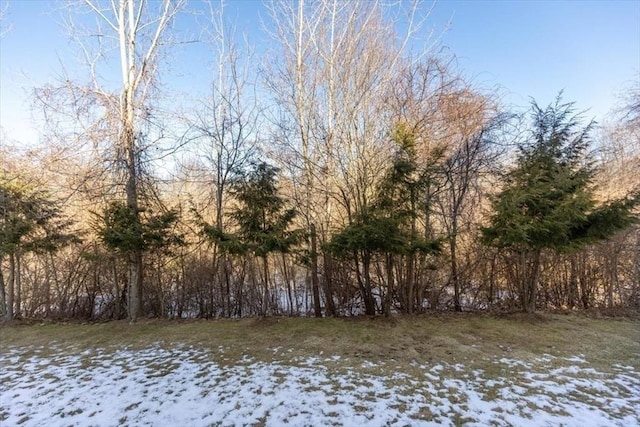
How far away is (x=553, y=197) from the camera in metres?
4.94

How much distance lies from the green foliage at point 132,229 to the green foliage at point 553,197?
582 cm

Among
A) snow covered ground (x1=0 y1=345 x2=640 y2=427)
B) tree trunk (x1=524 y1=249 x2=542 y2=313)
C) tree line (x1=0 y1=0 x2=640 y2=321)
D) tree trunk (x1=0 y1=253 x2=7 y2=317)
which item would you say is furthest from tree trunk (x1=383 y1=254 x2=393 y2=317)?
tree trunk (x1=0 y1=253 x2=7 y2=317)

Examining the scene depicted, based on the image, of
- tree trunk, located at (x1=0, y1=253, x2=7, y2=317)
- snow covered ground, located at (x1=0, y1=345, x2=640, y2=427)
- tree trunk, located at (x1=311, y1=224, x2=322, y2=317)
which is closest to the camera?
snow covered ground, located at (x1=0, y1=345, x2=640, y2=427)

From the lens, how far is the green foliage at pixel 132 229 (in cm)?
508

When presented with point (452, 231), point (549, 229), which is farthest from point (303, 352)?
point (549, 229)

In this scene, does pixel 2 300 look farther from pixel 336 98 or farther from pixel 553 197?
pixel 553 197

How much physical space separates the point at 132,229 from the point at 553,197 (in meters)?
7.25

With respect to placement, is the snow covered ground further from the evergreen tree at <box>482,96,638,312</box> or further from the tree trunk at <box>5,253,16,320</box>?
the tree trunk at <box>5,253,16,320</box>

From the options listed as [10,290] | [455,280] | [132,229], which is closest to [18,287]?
[10,290]

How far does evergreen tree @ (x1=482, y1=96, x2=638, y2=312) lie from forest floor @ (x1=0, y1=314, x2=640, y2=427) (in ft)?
4.85

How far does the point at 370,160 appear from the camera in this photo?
19.8 ft

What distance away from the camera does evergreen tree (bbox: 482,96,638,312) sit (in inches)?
183

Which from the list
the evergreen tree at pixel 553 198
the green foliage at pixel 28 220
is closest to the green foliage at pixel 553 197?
the evergreen tree at pixel 553 198

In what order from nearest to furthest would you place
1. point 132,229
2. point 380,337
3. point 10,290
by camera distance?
point 380,337, point 132,229, point 10,290
